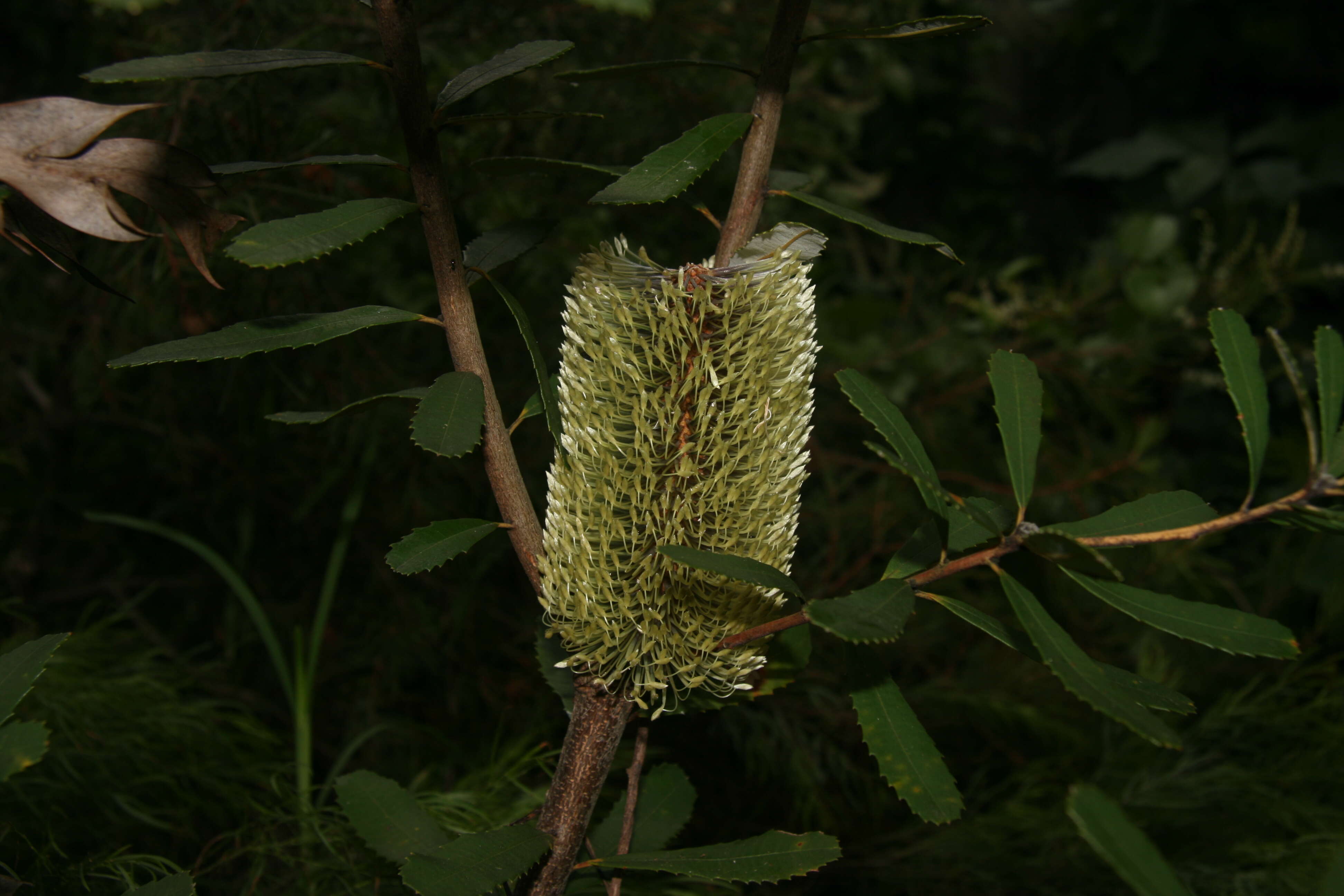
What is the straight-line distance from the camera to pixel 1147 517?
0.31m

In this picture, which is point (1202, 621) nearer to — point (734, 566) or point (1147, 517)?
point (1147, 517)

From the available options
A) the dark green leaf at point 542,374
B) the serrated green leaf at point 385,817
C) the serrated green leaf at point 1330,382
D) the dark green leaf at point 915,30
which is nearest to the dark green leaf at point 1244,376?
the serrated green leaf at point 1330,382

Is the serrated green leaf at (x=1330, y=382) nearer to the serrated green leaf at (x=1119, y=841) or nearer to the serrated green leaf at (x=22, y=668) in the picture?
the serrated green leaf at (x=1119, y=841)

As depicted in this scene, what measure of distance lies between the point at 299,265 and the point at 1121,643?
101 centimetres

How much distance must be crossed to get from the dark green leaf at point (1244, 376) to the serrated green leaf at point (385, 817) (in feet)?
1.25

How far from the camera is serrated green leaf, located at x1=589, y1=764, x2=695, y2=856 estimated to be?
415 millimetres

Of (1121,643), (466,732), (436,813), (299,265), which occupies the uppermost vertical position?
(299,265)

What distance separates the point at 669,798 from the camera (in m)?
0.42

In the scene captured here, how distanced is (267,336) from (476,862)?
209 millimetres

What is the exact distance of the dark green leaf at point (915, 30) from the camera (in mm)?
308

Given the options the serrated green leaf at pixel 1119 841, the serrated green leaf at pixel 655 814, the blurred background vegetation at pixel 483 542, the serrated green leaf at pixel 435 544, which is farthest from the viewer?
the blurred background vegetation at pixel 483 542

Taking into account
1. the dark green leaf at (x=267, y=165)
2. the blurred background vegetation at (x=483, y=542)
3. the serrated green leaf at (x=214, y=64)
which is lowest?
the blurred background vegetation at (x=483, y=542)

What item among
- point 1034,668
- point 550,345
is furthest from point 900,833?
point 550,345

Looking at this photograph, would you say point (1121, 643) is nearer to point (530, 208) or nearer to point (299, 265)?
point (530, 208)
